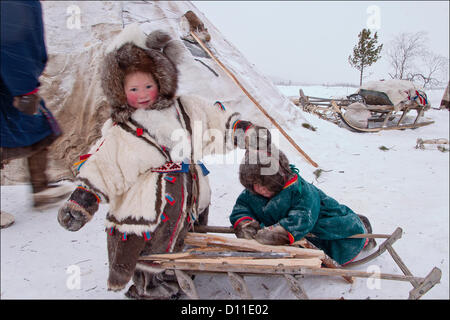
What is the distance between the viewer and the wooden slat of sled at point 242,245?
1.23 metres

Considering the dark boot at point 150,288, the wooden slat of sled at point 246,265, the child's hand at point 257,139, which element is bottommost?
the dark boot at point 150,288

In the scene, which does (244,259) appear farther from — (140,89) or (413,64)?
(413,64)

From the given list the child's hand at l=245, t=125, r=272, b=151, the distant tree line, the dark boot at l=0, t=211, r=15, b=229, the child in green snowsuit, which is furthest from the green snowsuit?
the distant tree line

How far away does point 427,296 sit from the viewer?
123 cm

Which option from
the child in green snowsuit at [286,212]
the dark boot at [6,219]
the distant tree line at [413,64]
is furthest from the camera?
the distant tree line at [413,64]

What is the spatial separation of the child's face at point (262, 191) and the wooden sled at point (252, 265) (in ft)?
0.75

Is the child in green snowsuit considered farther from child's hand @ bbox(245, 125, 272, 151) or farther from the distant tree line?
the distant tree line

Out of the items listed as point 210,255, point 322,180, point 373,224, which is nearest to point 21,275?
point 210,255

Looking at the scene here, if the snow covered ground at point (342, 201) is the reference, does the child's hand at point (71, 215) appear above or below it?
above

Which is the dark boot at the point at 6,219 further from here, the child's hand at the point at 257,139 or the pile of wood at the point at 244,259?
the child's hand at the point at 257,139

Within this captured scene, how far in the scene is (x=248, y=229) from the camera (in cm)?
141

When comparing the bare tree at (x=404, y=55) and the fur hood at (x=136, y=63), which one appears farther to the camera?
the bare tree at (x=404, y=55)

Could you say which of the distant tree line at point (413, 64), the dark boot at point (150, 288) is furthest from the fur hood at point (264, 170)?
the distant tree line at point (413, 64)

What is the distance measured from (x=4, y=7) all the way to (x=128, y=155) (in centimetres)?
62
